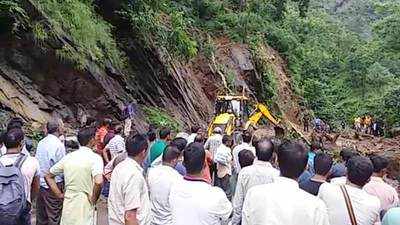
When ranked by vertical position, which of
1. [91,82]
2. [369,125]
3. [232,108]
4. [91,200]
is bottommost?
[369,125]

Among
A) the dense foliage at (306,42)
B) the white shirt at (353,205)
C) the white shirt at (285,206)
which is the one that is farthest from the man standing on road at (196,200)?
the dense foliage at (306,42)

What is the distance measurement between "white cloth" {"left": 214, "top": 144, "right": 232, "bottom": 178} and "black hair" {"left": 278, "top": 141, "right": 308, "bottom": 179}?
5.45m

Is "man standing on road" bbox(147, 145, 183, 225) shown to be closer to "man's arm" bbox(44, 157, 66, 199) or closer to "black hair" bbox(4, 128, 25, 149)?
"man's arm" bbox(44, 157, 66, 199)

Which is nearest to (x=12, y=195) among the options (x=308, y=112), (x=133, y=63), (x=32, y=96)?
(x=32, y=96)

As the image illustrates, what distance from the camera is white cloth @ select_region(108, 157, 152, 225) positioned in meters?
5.45

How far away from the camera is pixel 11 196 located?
5.65m

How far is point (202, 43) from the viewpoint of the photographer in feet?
110

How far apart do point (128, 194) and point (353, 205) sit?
2.17m

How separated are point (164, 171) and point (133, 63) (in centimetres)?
1895

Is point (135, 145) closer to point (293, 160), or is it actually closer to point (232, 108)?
point (293, 160)

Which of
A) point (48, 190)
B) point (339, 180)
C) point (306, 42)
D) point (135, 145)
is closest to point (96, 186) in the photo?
point (135, 145)

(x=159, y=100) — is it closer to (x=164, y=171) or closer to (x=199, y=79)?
(x=199, y=79)

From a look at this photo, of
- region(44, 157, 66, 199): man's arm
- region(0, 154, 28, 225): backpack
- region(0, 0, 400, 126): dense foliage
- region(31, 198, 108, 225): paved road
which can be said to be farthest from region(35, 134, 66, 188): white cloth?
region(0, 0, 400, 126): dense foliage

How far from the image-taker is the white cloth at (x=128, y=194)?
17.9 ft
